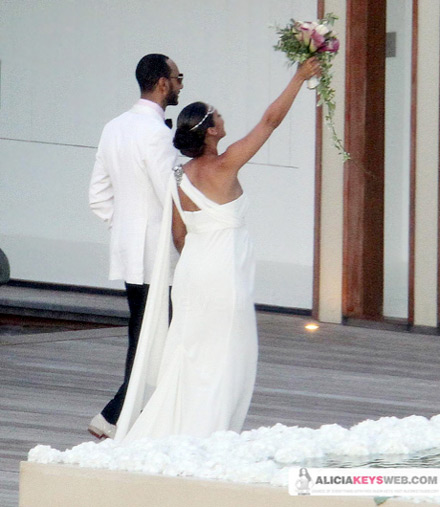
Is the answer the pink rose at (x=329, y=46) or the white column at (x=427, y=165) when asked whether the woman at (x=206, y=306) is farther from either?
the white column at (x=427, y=165)

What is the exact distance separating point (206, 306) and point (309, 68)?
92cm

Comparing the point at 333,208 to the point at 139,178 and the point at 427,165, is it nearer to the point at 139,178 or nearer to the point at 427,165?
the point at 427,165

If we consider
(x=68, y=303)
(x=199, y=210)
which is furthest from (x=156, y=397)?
(x=68, y=303)

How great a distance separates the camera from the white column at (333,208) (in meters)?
8.92

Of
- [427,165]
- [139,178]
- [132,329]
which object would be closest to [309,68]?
[139,178]

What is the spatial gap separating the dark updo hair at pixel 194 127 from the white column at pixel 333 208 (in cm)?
396

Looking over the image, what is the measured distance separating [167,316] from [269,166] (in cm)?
423

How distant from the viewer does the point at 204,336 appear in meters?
5.08

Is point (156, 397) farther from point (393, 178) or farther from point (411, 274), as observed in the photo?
point (393, 178)

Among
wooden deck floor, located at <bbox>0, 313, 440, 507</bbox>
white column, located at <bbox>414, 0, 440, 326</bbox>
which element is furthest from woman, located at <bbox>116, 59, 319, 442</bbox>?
white column, located at <bbox>414, 0, 440, 326</bbox>

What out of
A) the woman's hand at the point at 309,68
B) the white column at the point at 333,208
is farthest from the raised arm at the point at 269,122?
the white column at the point at 333,208

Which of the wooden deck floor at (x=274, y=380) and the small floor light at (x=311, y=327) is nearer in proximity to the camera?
the wooden deck floor at (x=274, y=380)

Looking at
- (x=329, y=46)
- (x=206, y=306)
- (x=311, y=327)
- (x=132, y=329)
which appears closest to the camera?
(x=329, y=46)

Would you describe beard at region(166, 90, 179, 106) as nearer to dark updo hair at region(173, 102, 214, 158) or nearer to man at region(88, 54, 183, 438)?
man at region(88, 54, 183, 438)
